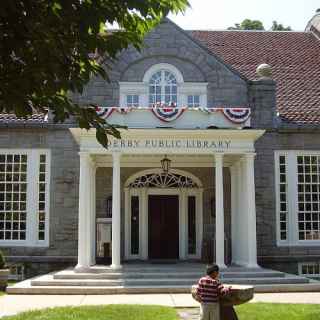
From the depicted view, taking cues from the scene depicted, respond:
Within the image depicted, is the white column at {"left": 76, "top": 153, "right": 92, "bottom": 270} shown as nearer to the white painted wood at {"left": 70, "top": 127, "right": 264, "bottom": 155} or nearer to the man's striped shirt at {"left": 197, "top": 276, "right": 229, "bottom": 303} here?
the white painted wood at {"left": 70, "top": 127, "right": 264, "bottom": 155}

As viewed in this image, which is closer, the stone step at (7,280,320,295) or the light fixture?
the stone step at (7,280,320,295)

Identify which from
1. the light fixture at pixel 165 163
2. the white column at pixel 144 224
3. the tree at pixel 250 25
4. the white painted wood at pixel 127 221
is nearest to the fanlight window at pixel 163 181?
the white column at pixel 144 224

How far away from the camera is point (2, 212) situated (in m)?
22.2

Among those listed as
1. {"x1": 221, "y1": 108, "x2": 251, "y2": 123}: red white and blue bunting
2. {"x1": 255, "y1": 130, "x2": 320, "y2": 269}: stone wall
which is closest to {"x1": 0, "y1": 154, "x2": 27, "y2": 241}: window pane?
{"x1": 221, "y1": 108, "x2": 251, "y2": 123}: red white and blue bunting

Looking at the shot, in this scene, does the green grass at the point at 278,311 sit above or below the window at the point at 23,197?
below

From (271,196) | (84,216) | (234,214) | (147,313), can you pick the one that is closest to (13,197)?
(84,216)

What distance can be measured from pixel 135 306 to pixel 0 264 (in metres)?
6.36

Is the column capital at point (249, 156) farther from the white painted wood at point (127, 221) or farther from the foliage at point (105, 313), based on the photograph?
the foliage at point (105, 313)

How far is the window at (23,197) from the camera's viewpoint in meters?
22.2

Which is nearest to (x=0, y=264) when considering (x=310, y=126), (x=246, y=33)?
(x=310, y=126)

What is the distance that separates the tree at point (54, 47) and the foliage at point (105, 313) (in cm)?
704

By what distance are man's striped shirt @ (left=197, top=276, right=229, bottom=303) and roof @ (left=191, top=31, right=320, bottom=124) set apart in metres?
14.8

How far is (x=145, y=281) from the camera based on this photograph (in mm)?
17812

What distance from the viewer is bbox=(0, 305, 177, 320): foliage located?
39.3ft
